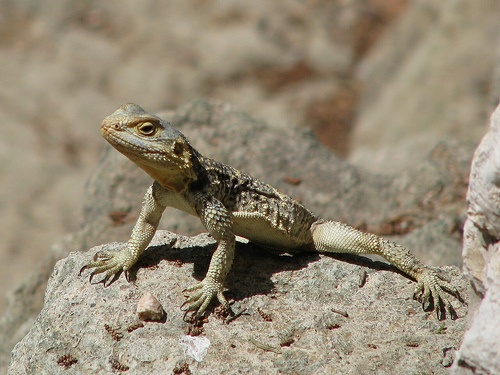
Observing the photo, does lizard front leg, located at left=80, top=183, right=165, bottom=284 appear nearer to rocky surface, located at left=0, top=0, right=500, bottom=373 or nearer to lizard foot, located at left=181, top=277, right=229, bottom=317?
lizard foot, located at left=181, top=277, right=229, bottom=317

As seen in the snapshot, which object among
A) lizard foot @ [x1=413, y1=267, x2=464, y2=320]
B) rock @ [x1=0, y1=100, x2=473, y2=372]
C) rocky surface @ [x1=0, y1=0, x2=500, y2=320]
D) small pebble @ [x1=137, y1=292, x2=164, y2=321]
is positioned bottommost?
small pebble @ [x1=137, y1=292, x2=164, y2=321]

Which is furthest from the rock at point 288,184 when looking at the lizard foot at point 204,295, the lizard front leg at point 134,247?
the lizard foot at point 204,295

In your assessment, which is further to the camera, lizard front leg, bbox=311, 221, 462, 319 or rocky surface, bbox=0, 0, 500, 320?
rocky surface, bbox=0, 0, 500, 320

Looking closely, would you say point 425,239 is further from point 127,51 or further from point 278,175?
point 127,51

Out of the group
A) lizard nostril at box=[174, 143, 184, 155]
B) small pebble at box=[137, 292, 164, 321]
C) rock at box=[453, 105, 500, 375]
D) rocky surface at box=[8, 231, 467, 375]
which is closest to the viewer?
rock at box=[453, 105, 500, 375]

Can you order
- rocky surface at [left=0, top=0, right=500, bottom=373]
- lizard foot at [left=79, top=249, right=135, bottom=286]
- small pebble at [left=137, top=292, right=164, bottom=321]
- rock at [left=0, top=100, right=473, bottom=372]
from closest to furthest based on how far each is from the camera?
1. small pebble at [left=137, top=292, right=164, bottom=321]
2. lizard foot at [left=79, top=249, right=135, bottom=286]
3. rock at [left=0, top=100, right=473, bottom=372]
4. rocky surface at [left=0, top=0, right=500, bottom=373]

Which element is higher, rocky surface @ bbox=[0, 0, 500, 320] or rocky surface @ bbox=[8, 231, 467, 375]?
rocky surface @ bbox=[0, 0, 500, 320]

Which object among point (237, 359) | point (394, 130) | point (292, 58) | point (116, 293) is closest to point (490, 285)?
point (237, 359)

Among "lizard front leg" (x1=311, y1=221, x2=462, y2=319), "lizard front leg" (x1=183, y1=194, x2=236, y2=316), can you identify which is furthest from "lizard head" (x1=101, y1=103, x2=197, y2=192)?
"lizard front leg" (x1=311, y1=221, x2=462, y2=319)
